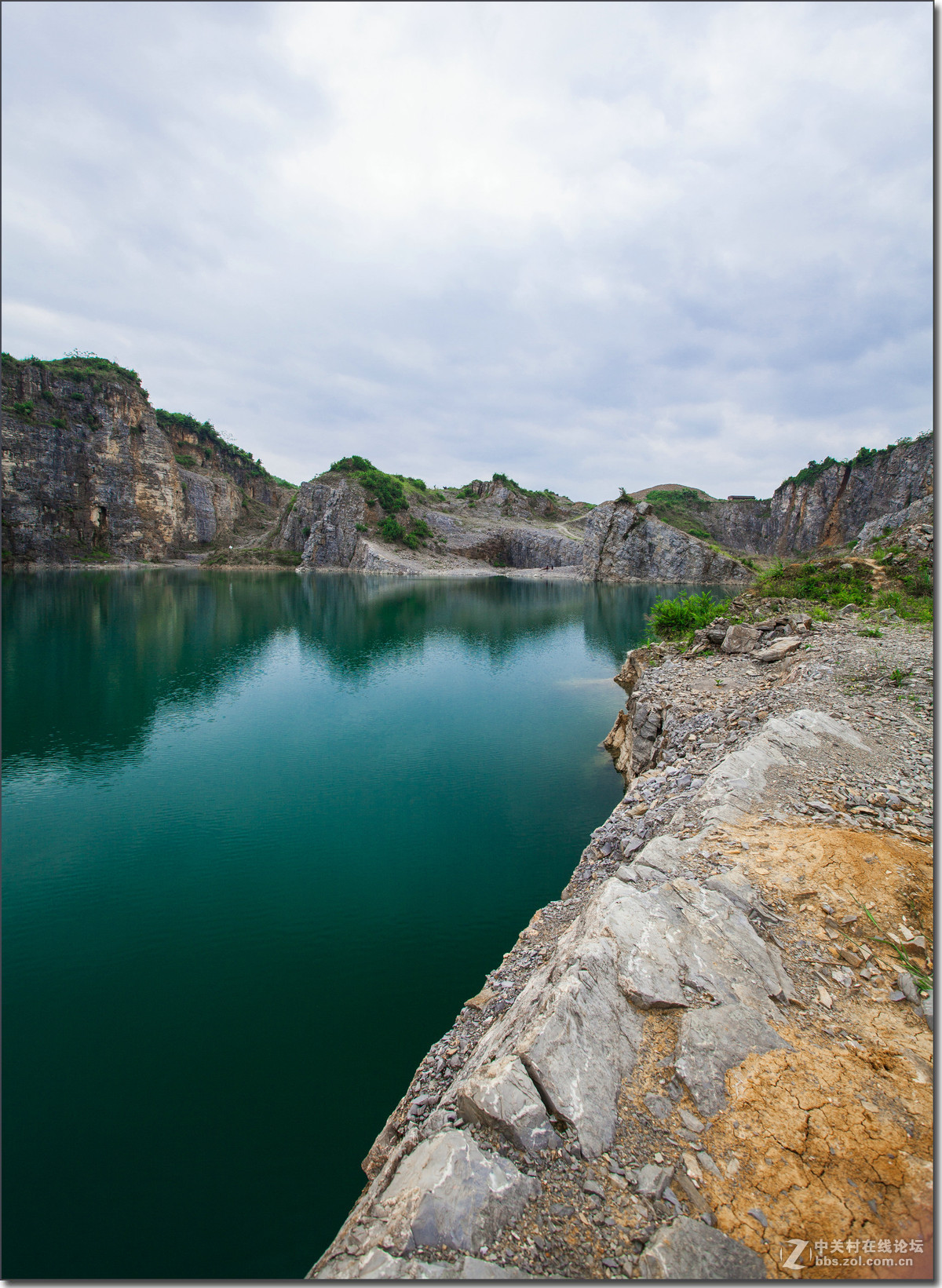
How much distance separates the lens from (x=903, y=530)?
2141cm

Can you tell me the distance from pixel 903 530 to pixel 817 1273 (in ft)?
84.8

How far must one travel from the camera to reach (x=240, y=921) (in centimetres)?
959

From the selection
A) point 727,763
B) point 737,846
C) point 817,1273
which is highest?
point 727,763

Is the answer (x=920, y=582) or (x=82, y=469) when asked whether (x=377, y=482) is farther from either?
(x=920, y=582)

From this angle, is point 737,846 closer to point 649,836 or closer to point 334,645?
point 649,836

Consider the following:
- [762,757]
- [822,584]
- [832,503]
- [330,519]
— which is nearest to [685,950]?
[762,757]

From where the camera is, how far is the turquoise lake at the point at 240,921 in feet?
18.5

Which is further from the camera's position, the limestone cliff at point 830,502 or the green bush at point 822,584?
the limestone cliff at point 830,502

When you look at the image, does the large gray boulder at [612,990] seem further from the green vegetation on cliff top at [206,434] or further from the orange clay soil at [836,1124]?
the green vegetation on cliff top at [206,434]

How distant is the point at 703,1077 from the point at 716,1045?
10.9 inches

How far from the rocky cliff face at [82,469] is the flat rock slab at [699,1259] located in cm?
8762

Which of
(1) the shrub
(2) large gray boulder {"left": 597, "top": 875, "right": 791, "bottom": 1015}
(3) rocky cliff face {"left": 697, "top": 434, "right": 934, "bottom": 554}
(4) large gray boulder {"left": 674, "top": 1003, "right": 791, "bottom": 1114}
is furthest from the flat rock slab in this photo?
(1) the shrub

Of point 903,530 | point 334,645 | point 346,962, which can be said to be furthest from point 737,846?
point 334,645

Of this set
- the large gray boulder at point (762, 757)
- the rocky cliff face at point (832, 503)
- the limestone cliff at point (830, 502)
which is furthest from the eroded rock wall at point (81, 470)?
the rocky cliff face at point (832, 503)
